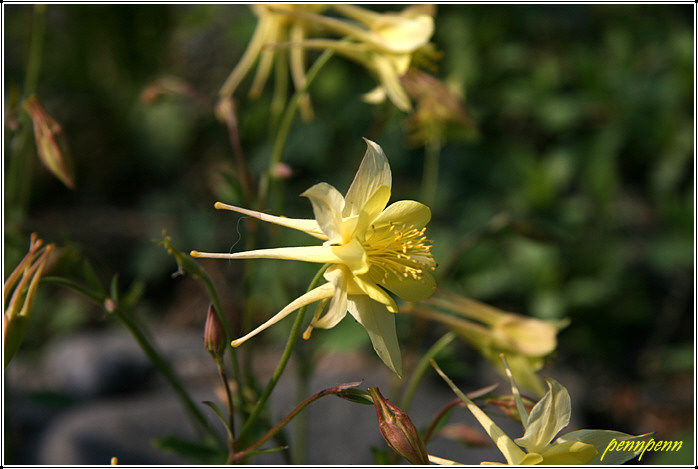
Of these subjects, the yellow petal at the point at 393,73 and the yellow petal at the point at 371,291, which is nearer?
the yellow petal at the point at 371,291

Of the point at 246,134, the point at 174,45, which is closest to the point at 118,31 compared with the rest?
the point at 174,45

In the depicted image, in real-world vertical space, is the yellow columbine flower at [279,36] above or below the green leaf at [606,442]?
above

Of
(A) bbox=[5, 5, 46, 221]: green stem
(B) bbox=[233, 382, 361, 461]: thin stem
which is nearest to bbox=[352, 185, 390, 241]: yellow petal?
(B) bbox=[233, 382, 361, 461]: thin stem

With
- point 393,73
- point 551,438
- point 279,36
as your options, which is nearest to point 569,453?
point 551,438

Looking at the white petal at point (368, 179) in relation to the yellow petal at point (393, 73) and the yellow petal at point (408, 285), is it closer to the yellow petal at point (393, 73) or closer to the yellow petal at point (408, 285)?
the yellow petal at point (408, 285)

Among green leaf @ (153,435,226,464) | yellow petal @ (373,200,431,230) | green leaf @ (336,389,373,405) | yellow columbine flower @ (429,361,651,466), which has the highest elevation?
yellow petal @ (373,200,431,230)

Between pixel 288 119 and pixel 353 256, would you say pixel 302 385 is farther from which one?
pixel 353 256

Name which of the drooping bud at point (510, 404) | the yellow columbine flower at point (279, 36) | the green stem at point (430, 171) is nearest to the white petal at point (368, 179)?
the drooping bud at point (510, 404)

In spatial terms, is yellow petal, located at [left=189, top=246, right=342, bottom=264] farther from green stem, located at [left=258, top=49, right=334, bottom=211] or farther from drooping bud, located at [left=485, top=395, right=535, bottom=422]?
green stem, located at [left=258, top=49, right=334, bottom=211]
